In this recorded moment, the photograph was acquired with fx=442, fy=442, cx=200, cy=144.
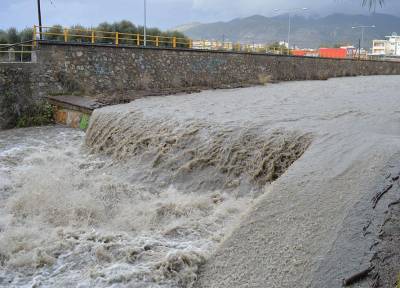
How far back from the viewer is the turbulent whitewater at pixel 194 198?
419 centimetres

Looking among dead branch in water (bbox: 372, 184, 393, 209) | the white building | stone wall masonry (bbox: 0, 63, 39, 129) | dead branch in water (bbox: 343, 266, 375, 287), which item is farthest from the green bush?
the white building

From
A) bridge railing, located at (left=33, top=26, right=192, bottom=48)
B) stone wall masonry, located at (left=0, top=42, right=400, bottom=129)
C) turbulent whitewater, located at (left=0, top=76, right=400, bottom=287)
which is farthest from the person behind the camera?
bridge railing, located at (left=33, top=26, right=192, bottom=48)

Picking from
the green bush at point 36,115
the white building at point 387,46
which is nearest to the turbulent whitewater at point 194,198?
the green bush at point 36,115

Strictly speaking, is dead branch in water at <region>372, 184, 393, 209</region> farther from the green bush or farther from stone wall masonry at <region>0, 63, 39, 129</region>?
stone wall masonry at <region>0, 63, 39, 129</region>

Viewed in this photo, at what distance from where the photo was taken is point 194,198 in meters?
6.86

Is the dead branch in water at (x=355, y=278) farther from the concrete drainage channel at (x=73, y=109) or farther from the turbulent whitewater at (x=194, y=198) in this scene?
the concrete drainage channel at (x=73, y=109)

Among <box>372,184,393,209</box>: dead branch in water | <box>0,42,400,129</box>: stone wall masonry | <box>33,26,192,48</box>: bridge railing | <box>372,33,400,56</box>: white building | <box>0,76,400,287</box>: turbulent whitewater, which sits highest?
<box>372,33,400,56</box>: white building

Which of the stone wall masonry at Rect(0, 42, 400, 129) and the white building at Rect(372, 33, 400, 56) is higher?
the white building at Rect(372, 33, 400, 56)

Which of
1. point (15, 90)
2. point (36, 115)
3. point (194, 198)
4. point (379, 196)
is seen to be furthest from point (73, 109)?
point (379, 196)

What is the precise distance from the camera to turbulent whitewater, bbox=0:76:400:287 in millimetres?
4191

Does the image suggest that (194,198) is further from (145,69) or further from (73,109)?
(145,69)

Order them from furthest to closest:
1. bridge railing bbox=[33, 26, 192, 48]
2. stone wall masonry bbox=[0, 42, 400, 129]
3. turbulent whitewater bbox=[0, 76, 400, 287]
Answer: bridge railing bbox=[33, 26, 192, 48] → stone wall masonry bbox=[0, 42, 400, 129] → turbulent whitewater bbox=[0, 76, 400, 287]

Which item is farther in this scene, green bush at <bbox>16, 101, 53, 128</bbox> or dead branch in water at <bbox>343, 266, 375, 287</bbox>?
green bush at <bbox>16, 101, 53, 128</bbox>

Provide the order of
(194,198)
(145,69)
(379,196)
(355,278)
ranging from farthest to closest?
(145,69) < (194,198) < (379,196) < (355,278)
